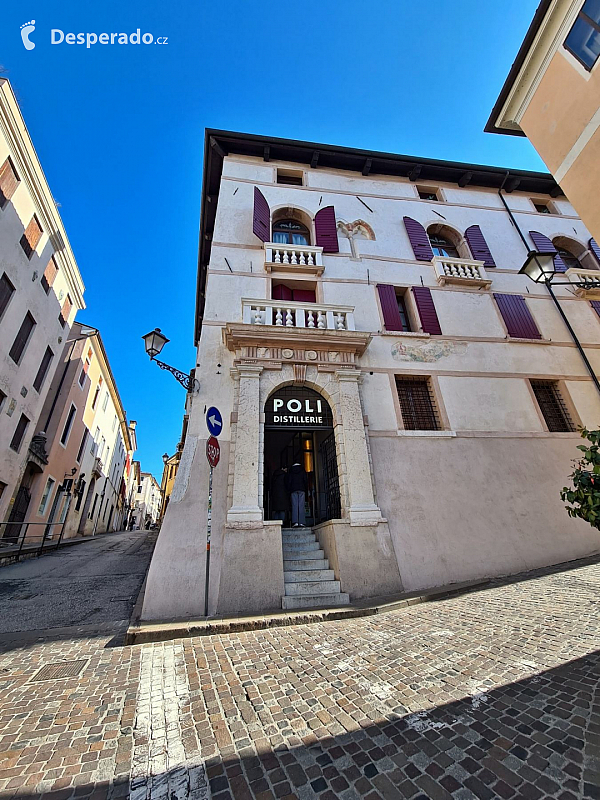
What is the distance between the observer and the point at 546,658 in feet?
10.5

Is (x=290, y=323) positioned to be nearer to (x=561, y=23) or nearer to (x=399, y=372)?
(x=399, y=372)

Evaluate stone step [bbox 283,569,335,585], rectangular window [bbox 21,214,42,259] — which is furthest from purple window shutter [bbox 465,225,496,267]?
rectangular window [bbox 21,214,42,259]

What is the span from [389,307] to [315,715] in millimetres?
9087

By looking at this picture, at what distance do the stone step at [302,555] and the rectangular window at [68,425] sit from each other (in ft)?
53.6

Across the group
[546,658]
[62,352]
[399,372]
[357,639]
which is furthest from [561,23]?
[62,352]

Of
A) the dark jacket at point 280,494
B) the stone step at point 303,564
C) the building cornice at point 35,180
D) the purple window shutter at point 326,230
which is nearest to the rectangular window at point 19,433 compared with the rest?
the building cornice at point 35,180

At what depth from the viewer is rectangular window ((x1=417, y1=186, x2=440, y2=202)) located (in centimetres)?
1308

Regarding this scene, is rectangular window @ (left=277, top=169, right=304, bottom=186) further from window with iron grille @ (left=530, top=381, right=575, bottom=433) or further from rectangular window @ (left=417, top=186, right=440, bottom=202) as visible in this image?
window with iron grille @ (left=530, top=381, right=575, bottom=433)

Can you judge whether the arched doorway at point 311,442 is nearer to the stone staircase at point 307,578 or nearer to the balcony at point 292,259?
the stone staircase at point 307,578

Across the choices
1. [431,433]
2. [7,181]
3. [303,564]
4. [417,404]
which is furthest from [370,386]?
[7,181]

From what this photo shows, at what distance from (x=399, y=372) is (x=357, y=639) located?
245 inches

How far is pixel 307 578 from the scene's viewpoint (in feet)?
19.5

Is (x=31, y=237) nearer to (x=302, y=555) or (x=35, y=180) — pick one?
(x=35, y=180)

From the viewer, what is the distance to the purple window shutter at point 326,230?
10.3 meters
